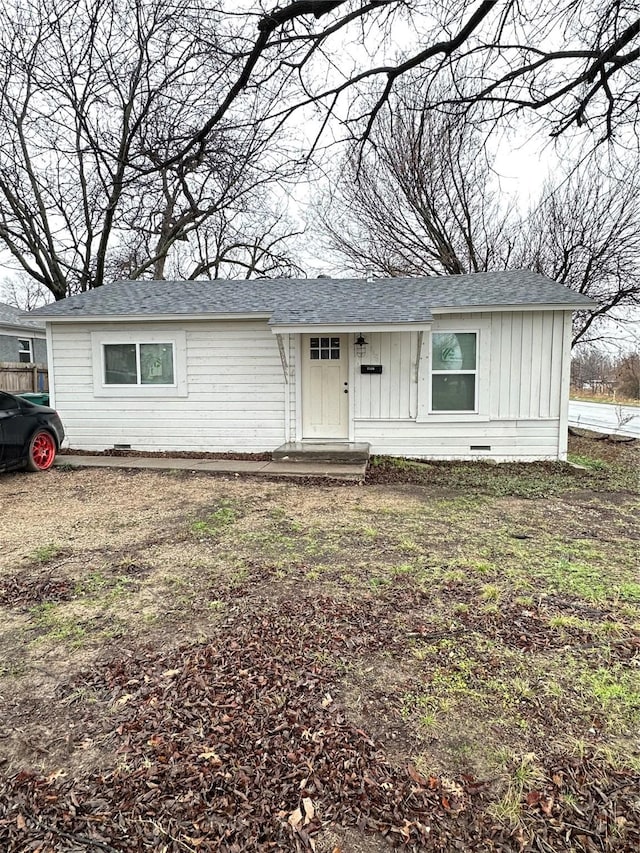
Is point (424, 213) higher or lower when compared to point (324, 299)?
higher

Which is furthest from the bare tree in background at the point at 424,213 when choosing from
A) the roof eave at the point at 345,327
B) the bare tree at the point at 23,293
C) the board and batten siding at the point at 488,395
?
the bare tree at the point at 23,293

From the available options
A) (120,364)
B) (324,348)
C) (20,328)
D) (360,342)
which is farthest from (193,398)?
(20,328)

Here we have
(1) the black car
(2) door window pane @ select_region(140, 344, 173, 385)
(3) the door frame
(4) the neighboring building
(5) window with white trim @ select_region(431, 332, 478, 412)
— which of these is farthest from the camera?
(4) the neighboring building

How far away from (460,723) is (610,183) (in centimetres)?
1464

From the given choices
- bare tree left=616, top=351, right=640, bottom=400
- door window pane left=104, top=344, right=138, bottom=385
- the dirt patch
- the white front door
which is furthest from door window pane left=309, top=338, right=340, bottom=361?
bare tree left=616, top=351, right=640, bottom=400

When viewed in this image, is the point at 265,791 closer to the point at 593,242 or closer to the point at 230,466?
the point at 230,466

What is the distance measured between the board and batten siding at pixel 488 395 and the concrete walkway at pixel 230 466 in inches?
54.9

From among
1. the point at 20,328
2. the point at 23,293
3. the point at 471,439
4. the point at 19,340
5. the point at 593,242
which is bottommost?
the point at 471,439

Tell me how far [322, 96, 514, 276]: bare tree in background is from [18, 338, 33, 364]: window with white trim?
12.2 meters

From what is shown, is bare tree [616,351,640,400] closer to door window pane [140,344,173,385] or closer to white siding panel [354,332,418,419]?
white siding panel [354,332,418,419]

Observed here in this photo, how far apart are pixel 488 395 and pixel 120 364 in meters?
6.60

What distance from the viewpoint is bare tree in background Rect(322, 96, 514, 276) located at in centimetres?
1434

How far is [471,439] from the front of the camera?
8.62m

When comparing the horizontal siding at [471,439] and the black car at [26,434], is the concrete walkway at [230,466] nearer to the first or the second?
the black car at [26,434]
